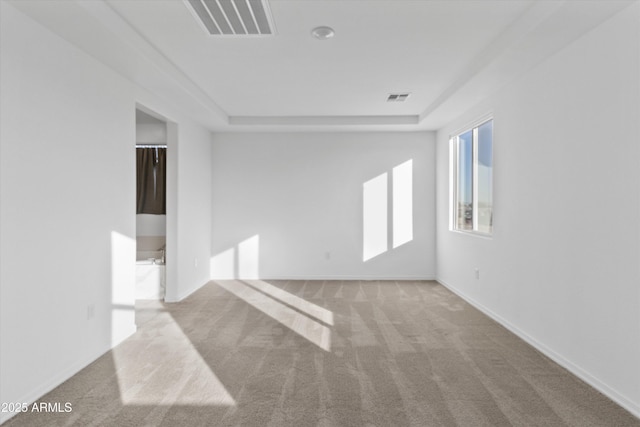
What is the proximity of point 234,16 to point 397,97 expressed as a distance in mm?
2705

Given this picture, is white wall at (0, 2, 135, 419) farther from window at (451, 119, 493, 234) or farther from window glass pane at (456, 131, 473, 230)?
window glass pane at (456, 131, 473, 230)

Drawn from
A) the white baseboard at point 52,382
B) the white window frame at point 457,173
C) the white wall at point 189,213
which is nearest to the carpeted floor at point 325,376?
the white baseboard at point 52,382

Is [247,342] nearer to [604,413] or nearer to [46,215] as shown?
[46,215]

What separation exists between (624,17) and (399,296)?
389cm

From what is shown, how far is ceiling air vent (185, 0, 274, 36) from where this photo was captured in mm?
2604

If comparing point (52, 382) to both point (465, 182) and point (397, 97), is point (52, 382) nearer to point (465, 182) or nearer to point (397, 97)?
point (397, 97)

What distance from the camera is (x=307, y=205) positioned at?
6.77 m

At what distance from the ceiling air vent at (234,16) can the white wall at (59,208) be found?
1.04m

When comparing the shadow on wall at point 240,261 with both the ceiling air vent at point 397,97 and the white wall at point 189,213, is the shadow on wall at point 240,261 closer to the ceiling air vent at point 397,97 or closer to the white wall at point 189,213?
the white wall at point 189,213

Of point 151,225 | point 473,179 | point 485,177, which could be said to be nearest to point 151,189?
point 151,225

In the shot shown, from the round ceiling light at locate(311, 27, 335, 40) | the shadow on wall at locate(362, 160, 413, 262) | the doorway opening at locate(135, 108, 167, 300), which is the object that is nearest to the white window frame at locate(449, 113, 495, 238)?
the shadow on wall at locate(362, 160, 413, 262)

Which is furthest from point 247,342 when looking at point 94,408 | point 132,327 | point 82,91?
point 82,91

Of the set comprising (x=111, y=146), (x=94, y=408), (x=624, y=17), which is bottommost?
(x=94, y=408)

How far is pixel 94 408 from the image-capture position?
252 centimetres
